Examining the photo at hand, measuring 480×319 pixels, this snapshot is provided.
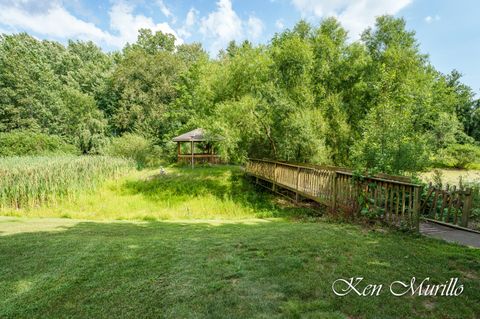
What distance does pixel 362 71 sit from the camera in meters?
13.6

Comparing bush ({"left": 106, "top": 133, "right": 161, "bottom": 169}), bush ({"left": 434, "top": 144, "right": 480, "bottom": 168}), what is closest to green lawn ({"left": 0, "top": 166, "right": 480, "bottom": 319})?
bush ({"left": 106, "top": 133, "right": 161, "bottom": 169})

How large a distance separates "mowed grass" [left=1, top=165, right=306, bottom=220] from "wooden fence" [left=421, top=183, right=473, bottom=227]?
507cm

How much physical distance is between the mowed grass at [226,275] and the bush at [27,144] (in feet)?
81.7

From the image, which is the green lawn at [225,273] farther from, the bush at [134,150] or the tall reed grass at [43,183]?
the bush at [134,150]

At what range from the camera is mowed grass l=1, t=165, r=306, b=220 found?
10.5m

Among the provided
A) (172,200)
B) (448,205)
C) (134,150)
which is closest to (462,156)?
(448,205)

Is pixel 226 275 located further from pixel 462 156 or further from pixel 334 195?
pixel 462 156

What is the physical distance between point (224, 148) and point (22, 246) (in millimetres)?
9361

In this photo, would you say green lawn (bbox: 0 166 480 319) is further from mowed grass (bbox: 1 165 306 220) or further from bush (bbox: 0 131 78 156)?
bush (bbox: 0 131 78 156)

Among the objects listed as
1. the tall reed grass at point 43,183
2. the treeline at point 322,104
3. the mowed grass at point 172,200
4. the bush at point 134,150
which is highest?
the treeline at point 322,104

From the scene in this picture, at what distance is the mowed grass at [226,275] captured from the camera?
2371 mm

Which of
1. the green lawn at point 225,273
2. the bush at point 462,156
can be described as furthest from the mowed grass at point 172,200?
the bush at point 462,156

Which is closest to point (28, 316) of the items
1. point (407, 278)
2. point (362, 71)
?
point (407, 278)

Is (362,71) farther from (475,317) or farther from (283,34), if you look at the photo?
(475,317)
